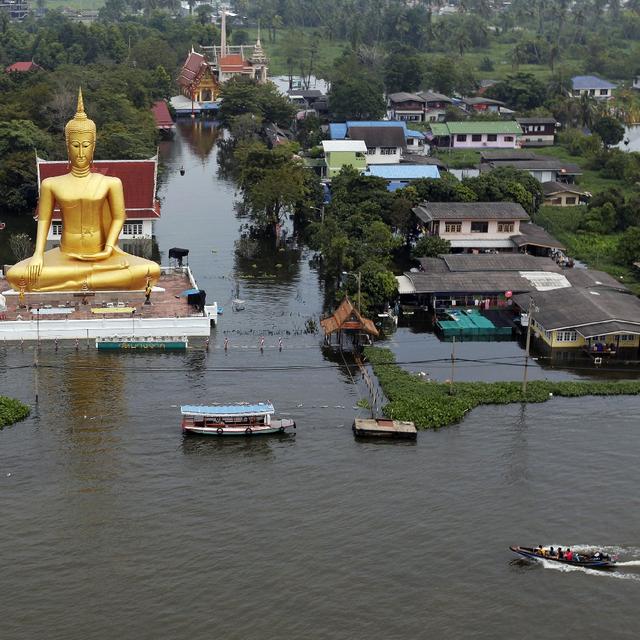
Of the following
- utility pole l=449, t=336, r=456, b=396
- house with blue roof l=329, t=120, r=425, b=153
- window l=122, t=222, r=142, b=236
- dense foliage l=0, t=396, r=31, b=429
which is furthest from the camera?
house with blue roof l=329, t=120, r=425, b=153

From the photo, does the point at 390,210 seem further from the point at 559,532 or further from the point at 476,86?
the point at 476,86

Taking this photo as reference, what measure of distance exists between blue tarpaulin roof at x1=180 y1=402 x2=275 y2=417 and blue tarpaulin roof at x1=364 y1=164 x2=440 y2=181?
97.7 feet

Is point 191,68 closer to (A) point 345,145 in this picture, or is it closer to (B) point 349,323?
(A) point 345,145

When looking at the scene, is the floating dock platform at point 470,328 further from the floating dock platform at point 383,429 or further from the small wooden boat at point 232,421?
the small wooden boat at point 232,421

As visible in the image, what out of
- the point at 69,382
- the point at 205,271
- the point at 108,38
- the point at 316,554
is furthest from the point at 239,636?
the point at 108,38

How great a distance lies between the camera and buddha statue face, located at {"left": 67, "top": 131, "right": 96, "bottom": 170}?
39.6m

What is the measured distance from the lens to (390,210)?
2057 inches

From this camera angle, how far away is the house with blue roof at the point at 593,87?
311 ft

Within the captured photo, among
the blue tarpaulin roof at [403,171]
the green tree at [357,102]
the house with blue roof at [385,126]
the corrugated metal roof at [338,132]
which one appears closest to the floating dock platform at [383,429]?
the blue tarpaulin roof at [403,171]

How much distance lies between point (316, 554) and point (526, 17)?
122283 mm

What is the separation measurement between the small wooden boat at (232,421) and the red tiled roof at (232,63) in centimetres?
6986

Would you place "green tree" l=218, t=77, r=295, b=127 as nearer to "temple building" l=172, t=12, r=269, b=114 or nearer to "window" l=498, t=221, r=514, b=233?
Answer: "temple building" l=172, t=12, r=269, b=114

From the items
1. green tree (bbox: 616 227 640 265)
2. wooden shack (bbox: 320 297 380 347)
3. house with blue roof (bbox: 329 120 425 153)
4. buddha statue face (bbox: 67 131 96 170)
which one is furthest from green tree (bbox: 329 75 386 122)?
wooden shack (bbox: 320 297 380 347)

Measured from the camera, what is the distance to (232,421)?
31562mm
